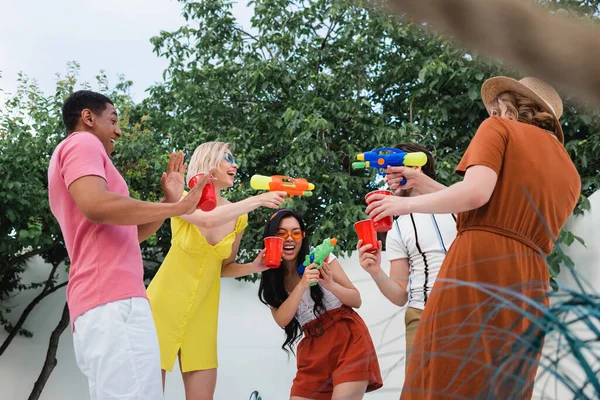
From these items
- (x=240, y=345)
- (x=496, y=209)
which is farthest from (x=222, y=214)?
(x=240, y=345)

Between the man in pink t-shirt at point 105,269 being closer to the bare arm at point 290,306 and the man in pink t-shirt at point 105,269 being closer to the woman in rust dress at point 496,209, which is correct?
the woman in rust dress at point 496,209

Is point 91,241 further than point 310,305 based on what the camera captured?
No

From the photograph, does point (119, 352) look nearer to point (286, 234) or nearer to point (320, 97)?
point (286, 234)

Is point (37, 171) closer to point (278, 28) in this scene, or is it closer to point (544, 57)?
point (278, 28)

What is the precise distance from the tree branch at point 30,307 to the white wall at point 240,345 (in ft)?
0.24

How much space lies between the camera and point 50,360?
18.4 ft

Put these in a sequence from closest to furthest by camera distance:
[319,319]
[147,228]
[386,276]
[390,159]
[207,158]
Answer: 1. [147,228]
2. [390,159]
3. [386,276]
4. [207,158]
5. [319,319]

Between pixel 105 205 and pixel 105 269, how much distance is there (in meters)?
0.20

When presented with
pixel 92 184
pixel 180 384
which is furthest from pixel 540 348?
pixel 180 384

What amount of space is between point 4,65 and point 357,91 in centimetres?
312

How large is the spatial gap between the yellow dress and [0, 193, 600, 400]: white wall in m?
2.02

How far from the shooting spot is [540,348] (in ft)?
2.38

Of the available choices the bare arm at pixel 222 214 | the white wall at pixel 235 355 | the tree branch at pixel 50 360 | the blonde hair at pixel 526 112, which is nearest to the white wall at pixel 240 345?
the white wall at pixel 235 355

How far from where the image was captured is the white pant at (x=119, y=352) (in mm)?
1871
